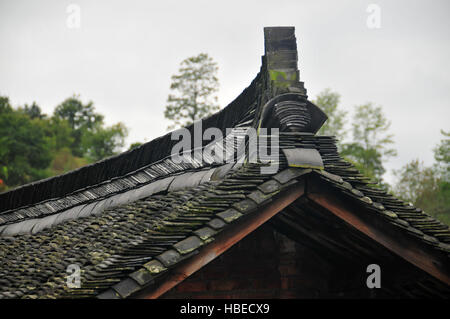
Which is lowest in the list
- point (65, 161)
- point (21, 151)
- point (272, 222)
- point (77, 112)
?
point (272, 222)

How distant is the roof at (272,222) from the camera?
3125 millimetres

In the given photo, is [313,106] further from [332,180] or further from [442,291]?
[442,291]

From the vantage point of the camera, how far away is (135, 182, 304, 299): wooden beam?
3057 mm

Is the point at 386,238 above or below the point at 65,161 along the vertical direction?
below

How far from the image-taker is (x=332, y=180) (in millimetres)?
3352

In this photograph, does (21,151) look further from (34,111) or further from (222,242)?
(222,242)

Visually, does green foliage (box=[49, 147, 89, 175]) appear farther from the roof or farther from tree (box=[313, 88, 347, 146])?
the roof

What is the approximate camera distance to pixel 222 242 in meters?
3.25

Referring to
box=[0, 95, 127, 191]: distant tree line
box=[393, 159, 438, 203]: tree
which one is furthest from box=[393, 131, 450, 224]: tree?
box=[0, 95, 127, 191]: distant tree line

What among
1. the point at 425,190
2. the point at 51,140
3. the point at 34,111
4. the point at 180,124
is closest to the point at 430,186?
the point at 425,190

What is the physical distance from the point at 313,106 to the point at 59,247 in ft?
12.4

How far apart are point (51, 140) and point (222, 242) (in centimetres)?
4688

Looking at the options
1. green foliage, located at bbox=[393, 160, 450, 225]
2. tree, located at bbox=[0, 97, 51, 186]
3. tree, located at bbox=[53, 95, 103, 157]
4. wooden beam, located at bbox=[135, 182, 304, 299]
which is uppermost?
tree, located at bbox=[53, 95, 103, 157]
